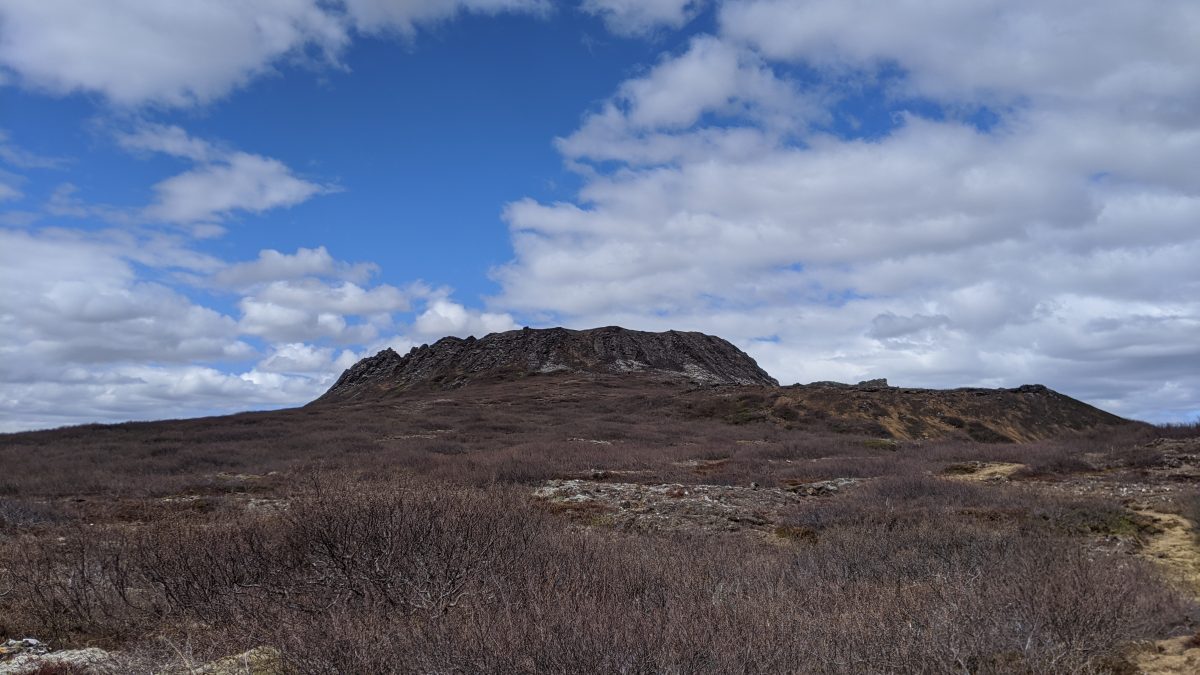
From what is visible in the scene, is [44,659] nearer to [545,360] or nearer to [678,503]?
[678,503]

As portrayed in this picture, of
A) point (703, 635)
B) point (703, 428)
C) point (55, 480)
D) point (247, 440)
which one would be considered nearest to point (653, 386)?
point (703, 428)

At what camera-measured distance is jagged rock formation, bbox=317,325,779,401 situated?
80250 millimetres

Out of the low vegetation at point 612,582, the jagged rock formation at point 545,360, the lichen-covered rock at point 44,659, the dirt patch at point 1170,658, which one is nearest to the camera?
the low vegetation at point 612,582

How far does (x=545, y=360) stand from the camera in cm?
8444

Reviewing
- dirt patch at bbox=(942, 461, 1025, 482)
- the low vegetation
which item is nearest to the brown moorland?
the low vegetation

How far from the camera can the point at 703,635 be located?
4.67 m

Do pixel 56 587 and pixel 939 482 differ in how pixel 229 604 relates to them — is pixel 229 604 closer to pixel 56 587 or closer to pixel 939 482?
pixel 56 587

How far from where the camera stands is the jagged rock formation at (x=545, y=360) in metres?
80.2

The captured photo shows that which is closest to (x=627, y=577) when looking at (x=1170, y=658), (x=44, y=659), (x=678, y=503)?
(x=1170, y=658)

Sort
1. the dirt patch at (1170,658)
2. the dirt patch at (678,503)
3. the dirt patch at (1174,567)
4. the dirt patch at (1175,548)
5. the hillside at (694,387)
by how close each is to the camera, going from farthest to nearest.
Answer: the hillside at (694,387) → the dirt patch at (678,503) → the dirt patch at (1175,548) → the dirt patch at (1174,567) → the dirt patch at (1170,658)

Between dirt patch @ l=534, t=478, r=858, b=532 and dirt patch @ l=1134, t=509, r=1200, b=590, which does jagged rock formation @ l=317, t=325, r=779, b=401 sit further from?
dirt patch @ l=1134, t=509, r=1200, b=590

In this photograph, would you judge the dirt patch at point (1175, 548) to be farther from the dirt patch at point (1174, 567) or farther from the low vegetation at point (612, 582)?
the low vegetation at point (612, 582)

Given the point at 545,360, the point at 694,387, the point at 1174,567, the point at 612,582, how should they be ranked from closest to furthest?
the point at 612,582
the point at 1174,567
the point at 694,387
the point at 545,360

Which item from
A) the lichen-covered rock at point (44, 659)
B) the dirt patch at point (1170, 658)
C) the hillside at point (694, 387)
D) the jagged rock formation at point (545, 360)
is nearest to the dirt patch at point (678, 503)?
the dirt patch at point (1170, 658)
